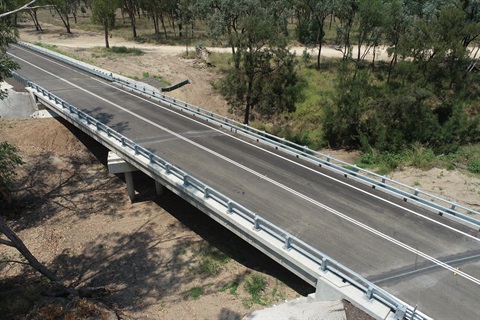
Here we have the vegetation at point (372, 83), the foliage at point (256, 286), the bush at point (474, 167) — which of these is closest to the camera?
the foliage at point (256, 286)

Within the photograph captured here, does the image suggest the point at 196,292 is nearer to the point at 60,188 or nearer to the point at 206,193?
the point at 206,193

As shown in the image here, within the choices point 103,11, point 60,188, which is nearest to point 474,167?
point 60,188

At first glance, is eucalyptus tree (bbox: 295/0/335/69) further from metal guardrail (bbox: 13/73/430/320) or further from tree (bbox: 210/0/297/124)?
metal guardrail (bbox: 13/73/430/320)

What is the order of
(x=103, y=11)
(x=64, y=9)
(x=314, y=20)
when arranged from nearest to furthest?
(x=314, y=20)
(x=103, y=11)
(x=64, y=9)

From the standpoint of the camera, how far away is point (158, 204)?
22.7 meters

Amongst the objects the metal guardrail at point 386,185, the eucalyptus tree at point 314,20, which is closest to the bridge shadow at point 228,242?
the metal guardrail at point 386,185

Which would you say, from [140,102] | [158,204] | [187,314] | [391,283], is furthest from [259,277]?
[140,102]

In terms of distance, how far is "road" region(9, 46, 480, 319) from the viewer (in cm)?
1114

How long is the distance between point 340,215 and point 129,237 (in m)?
12.3

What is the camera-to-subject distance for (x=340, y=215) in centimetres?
1451

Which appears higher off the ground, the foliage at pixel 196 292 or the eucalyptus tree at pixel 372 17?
the eucalyptus tree at pixel 372 17

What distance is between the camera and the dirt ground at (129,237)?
50.7 ft

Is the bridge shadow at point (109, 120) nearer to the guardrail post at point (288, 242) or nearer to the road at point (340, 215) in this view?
the road at point (340, 215)

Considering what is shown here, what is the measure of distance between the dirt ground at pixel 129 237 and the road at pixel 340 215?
2.79 metres
